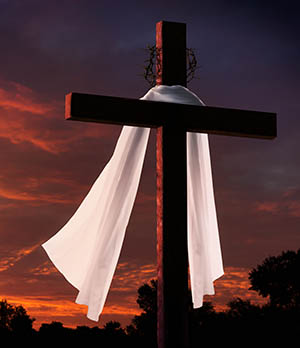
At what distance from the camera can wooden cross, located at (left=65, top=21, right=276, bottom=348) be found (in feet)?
15.6

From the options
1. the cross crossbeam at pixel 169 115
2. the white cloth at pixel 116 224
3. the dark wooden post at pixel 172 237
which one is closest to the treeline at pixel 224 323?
the white cloth at pixel 116 224

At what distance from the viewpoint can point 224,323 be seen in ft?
25.6

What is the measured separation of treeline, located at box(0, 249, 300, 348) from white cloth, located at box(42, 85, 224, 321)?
70.9 inches

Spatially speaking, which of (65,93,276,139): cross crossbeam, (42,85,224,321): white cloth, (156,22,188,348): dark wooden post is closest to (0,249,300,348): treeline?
(42,85,224,321): white cloth

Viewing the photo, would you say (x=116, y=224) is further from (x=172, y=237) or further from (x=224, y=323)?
(x=224, y=323)

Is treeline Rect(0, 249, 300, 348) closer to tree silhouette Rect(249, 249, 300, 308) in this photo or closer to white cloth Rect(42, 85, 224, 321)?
tree silhouette Rect(249, 249, 300, 308)

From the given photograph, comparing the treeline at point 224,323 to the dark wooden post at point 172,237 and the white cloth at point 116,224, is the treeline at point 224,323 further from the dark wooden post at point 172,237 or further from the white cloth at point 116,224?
the dark wooden post at point 172,237

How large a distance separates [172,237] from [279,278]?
14.7ft

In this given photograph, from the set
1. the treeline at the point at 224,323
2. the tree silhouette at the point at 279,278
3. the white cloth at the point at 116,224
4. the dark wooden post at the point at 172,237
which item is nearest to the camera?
the dark wooden post at the point at 172,237

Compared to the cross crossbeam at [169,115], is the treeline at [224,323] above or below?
below

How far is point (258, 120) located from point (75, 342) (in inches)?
124

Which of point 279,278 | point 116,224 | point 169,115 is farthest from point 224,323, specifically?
point 169,115

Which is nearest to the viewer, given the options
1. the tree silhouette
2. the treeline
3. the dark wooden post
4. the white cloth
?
the dark wooden post

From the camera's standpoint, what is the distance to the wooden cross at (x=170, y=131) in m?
4.77
